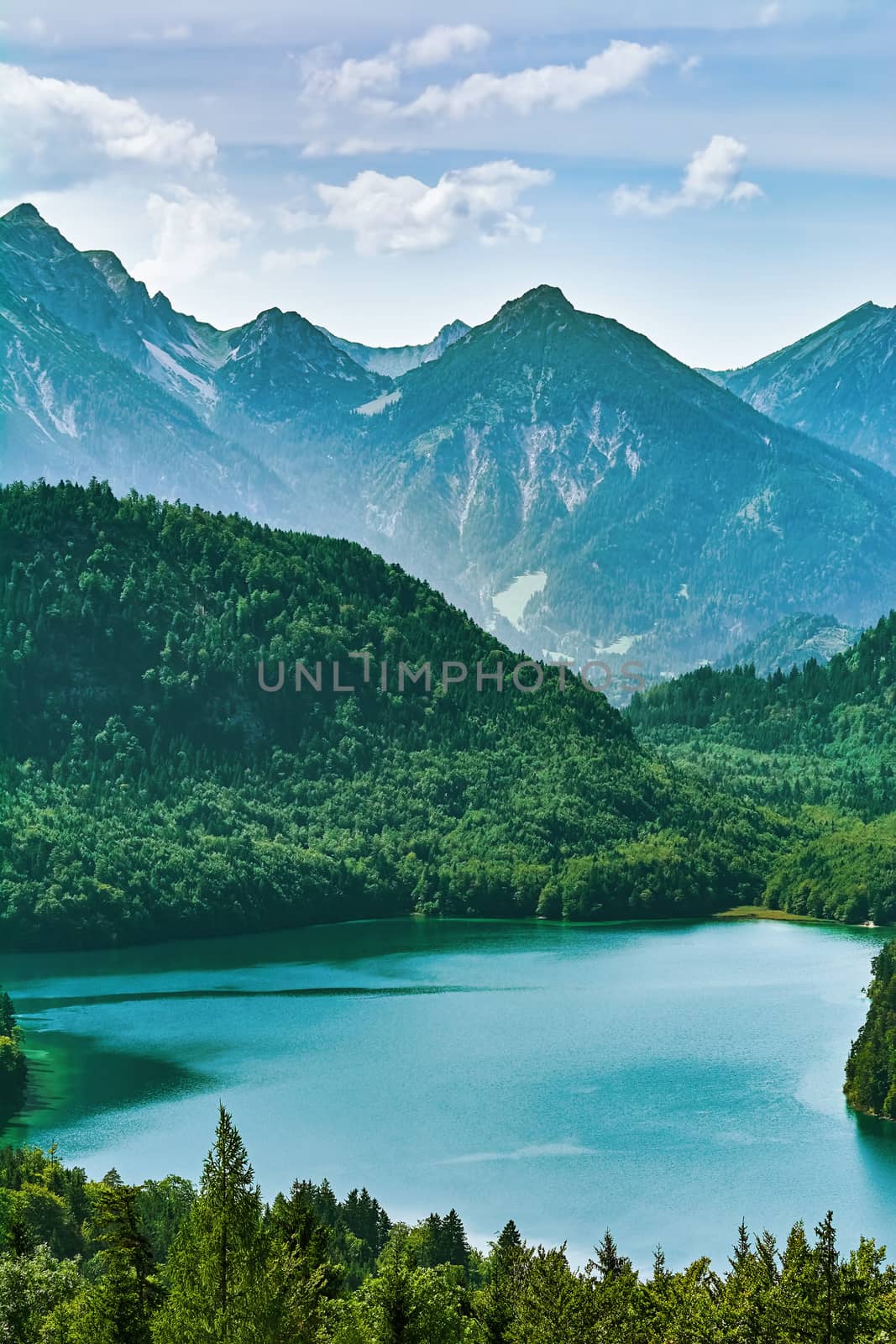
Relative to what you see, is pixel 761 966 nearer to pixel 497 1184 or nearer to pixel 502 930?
pixel 502 930

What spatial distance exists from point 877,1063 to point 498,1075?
73.3 feet

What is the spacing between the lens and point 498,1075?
393 ft

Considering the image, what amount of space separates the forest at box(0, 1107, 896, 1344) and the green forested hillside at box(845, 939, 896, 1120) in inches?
1950

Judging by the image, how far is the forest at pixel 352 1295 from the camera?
1869 inches

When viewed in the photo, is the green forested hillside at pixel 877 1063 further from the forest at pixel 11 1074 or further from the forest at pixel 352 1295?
the forest at pixel 352 1295

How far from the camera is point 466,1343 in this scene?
52438 mm

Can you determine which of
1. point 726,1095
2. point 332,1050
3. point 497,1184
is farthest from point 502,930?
point 497,1184

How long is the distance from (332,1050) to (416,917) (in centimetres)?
6963

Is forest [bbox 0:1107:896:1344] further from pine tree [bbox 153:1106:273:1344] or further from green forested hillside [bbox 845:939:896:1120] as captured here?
green forested hillside [bbox 845:939:896:1120]

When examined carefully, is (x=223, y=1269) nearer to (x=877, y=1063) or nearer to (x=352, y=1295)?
(x=352, y=1295)

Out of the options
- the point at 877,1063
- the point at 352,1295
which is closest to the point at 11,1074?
the point at 877,1063

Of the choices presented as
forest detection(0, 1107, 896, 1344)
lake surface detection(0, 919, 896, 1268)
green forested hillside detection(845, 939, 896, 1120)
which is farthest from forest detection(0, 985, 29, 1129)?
forest detection(0, 1107, 896, 1344)

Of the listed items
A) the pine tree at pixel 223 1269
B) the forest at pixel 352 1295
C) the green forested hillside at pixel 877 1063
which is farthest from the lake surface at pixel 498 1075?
the pine tree at pixel 223 1269

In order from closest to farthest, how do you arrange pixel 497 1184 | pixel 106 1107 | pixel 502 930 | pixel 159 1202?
1. pixel 159 1202
2. pixel 497 1184
3. pixel 106 1107
4. pixel 502 930
